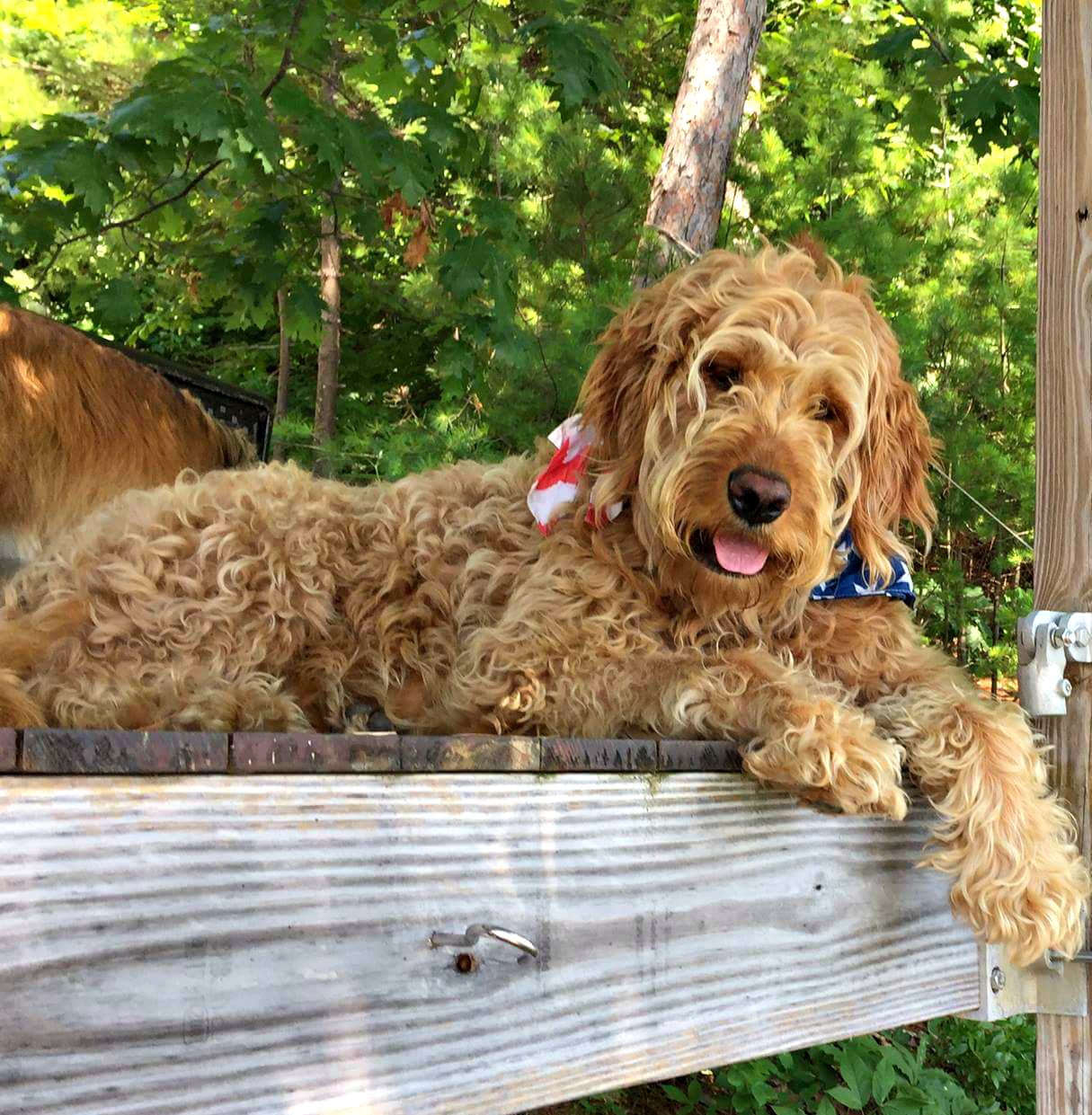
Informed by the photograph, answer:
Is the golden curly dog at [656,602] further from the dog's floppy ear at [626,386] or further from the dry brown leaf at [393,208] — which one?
the dry brown leaf at [393,208]

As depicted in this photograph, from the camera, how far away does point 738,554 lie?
2680 millimetres

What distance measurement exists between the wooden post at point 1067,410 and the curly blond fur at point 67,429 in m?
3.01

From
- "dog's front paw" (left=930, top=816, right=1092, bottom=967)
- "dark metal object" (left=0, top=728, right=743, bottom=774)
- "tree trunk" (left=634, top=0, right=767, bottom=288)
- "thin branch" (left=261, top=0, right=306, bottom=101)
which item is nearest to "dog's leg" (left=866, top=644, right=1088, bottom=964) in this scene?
"dog's front paw" (left=930, top=816, right=1092, bottom=967)

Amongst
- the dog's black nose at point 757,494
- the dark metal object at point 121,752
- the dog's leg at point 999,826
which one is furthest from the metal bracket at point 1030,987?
the dark metal object at point 121,752

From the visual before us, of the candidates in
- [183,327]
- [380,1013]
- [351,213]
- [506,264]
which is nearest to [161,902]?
[380,1013]

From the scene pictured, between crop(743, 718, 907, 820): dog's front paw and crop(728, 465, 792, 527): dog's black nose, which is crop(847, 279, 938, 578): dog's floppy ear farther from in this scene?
crop(743, 718, 907, 820): dog's front paw

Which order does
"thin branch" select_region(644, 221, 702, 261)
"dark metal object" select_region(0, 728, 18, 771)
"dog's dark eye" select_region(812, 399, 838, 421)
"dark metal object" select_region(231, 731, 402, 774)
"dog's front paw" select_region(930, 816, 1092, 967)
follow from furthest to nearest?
"thin branch" select_region(644, 221, 702, 261) < "dog's dark eye" select_region(812, 399, 838, 421) < "dog's front paw" select_region(930, 816, 1092, 967) < "dark metal object" select_region(231, 731, 402, 774) < "dark metal object" select_region(0, 728, 18, 771)

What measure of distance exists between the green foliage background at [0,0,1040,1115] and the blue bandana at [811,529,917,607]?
9.13 ft

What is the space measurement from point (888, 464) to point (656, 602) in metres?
A: 0.64

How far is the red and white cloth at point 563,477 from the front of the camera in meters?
3.16

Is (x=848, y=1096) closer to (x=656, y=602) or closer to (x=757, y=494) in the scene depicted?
(x=656, y=602)

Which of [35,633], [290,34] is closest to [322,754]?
[35,633]

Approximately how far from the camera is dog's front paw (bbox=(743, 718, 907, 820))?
2.29m

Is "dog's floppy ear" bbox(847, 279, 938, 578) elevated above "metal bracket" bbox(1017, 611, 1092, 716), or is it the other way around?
"dog's floppy ear" bbox(847, 279, 938, 578)
